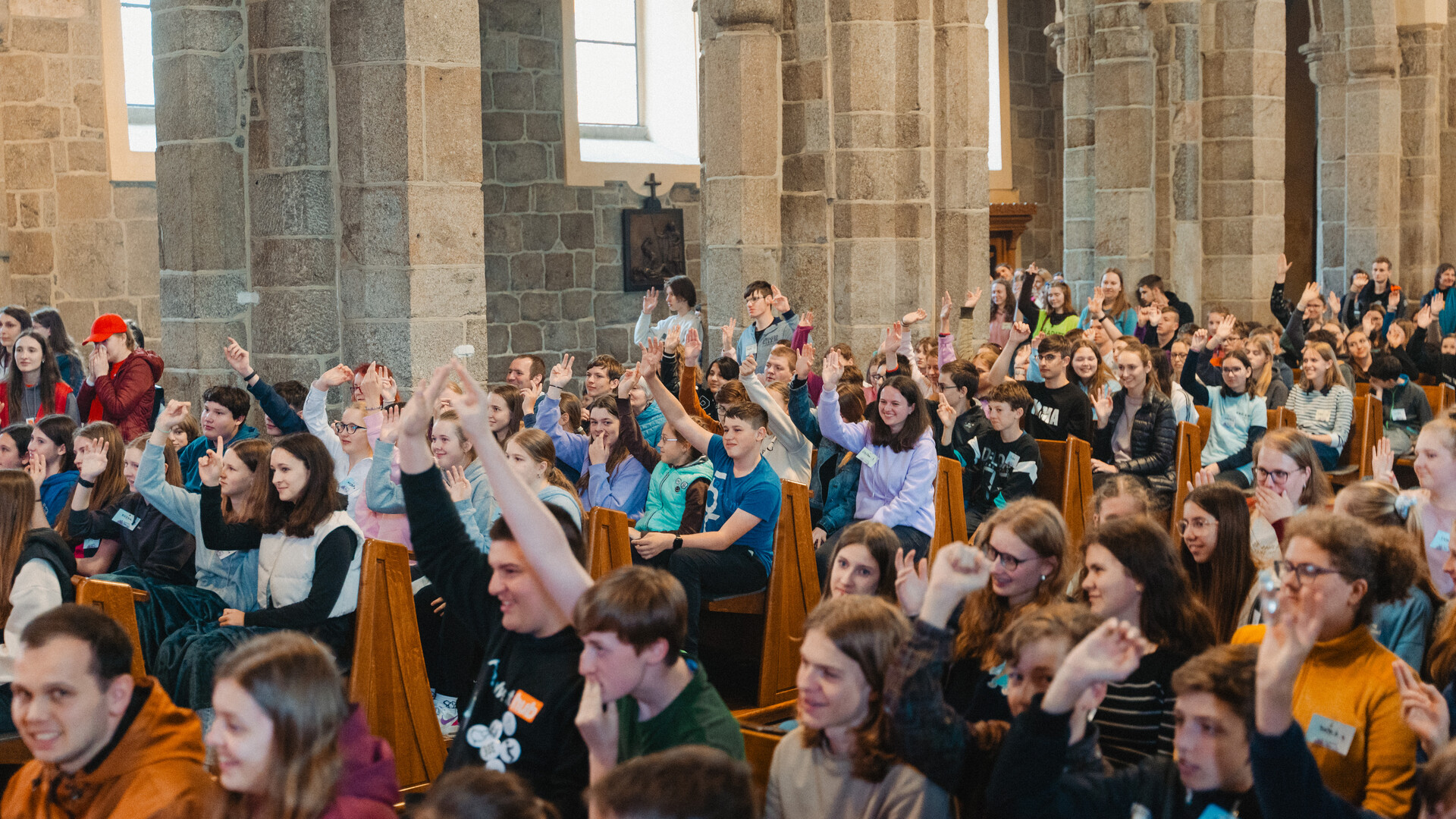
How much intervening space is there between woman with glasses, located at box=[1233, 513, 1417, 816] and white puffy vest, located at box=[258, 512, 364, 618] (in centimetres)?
258

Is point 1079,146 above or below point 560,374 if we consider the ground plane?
above

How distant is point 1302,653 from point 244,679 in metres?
1.66

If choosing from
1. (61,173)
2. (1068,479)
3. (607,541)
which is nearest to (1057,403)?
(1068,479)

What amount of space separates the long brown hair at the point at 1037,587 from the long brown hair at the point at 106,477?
3.09m

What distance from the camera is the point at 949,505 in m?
5.80

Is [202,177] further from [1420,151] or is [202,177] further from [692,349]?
[1420,151]

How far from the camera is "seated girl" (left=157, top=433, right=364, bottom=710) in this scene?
405 centimetres

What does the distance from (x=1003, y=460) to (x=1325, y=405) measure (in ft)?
8.64

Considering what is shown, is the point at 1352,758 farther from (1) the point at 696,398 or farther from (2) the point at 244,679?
(1) the point at 696,398

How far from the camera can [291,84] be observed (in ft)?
22.1

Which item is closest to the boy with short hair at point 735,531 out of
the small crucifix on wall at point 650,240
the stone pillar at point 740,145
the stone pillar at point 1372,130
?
the stone pillar at point 740,145

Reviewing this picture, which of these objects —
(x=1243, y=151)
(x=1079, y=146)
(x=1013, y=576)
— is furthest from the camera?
(x=1079, y=146)

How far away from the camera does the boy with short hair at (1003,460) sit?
6.14 meters

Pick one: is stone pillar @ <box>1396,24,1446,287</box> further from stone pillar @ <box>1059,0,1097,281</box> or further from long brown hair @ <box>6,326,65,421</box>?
long brown hair @ <box>6,326,65,421</box>
